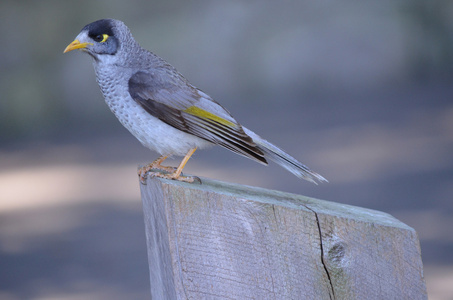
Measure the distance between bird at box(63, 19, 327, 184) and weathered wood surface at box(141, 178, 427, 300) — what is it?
984mm

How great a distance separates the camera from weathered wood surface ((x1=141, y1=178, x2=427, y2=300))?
1.89 metres

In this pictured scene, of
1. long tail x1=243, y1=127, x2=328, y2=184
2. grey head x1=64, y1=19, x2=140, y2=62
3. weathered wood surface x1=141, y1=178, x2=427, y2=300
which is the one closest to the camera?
weathered wood surface x1=141, y1=178, x2=427, y2=300

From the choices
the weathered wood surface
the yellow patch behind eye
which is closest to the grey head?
the yellow patch behind eye

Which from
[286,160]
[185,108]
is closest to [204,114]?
[185,108]

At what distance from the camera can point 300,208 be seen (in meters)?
2.02

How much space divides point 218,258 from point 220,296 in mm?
104

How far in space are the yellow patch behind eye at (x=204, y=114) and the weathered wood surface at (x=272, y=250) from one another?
1.11m

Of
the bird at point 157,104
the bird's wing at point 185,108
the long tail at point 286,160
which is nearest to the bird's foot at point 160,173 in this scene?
the bird at point 157,104

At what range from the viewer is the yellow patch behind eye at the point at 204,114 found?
3191 millimetres

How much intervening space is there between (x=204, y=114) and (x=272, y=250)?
146 centimetres

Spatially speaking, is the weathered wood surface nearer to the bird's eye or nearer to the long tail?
the long tail

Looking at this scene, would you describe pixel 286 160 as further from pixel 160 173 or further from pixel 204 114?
pixel 160 173

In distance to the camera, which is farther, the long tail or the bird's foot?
the long tail

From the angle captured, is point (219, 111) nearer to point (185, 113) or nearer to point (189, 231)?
point (185, 113)
